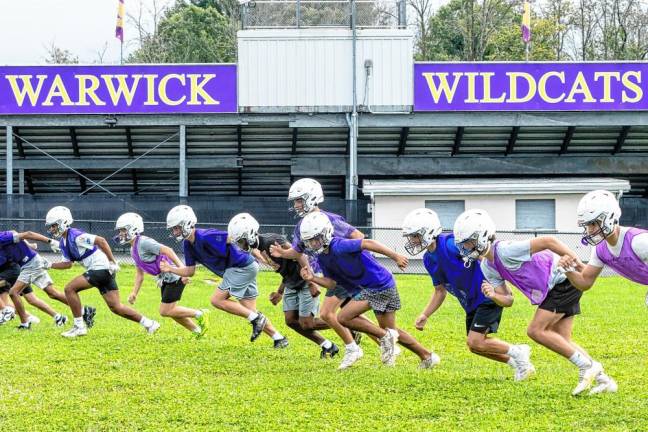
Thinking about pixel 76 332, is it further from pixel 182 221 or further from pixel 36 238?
pixel 182 221

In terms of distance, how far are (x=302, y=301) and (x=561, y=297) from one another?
3.53 m

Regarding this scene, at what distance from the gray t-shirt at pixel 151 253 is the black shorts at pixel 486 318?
16.3 feet

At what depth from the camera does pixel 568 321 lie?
9.44 meters

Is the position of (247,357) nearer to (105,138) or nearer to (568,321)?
(568,321)

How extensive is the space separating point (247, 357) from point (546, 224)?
18421 mm

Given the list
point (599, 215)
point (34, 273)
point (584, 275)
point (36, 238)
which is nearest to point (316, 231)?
point (584, 275)

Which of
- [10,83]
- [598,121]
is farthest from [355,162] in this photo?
[10,83]

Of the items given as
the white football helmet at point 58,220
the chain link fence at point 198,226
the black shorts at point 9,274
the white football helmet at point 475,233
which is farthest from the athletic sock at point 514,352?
the chain link fence at point 198,226

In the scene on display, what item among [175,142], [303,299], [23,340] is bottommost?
[23,340]

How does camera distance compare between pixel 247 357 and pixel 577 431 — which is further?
pixel 247 357

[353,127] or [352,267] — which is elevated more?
[353,127]

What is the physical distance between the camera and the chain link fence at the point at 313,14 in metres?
28.9

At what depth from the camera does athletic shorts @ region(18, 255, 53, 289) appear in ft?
48.5

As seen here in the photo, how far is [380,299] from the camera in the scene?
10.7m
